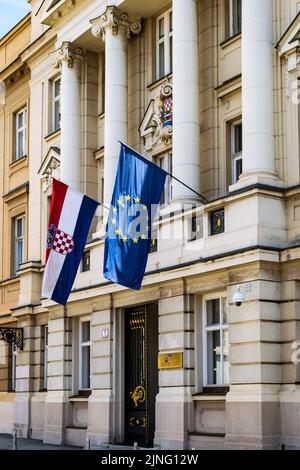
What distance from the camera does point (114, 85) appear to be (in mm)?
24578

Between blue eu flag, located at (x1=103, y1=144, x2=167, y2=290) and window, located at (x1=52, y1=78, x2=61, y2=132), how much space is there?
964 cm

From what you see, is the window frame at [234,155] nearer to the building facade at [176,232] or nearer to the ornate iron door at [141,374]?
the building facade at [176,232]

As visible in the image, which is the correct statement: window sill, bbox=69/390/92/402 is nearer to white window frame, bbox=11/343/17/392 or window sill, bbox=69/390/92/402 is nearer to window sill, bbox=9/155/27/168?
white window frame, bbox=11/343/17/392

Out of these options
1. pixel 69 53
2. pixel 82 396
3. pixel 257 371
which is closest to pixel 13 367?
pixel 82 396

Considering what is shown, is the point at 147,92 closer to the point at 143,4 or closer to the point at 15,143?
the point at 143,4

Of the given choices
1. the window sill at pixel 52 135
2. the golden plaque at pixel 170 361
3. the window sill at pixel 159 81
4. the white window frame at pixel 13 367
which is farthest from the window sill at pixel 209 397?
the white window frame at pixel 13 367

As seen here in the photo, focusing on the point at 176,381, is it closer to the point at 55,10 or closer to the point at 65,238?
the point at 65,238

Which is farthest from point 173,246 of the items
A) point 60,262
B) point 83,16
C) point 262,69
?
point 83,16

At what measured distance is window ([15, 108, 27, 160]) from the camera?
32562mm

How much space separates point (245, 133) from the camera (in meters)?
19.5

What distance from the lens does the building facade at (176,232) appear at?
61.2 ft

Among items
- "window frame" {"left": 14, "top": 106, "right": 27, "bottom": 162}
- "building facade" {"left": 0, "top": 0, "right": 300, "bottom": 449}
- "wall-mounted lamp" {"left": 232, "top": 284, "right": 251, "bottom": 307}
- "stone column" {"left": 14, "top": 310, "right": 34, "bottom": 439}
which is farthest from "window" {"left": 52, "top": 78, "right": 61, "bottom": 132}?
"wall-mounted lamp" {"left": 232, "top": 284, "right": 251, "bottom": 307}

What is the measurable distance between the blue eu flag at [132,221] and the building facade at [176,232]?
114cm

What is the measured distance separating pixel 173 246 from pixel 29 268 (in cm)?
917
